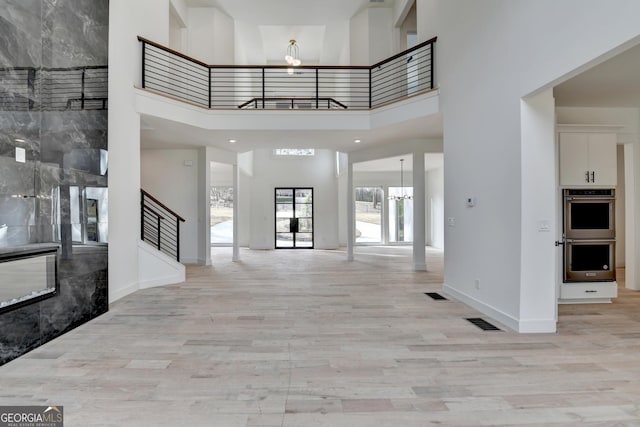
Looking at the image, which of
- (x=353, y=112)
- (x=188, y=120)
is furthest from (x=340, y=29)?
(x=188, y=120)

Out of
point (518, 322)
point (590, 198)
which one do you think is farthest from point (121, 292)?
point (590, 198)

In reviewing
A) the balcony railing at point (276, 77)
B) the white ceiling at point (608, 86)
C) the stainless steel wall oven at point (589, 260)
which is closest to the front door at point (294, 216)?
the balcony railing at point (276, 77)

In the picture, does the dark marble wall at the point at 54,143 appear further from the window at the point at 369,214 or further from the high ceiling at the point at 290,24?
the window at the point at 369,214

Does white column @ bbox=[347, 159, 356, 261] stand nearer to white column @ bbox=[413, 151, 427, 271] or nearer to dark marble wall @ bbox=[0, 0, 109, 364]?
white column @ bbox=[413, 151, 427, 271]

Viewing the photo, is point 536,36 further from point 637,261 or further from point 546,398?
point 637,261

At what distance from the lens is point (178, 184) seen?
25.8 feet

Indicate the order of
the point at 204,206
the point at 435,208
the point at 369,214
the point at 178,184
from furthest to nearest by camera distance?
the point at 369,214
the point at 435,208
the point at 178,184
the point at 204,206

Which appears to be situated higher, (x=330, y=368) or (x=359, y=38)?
(x=359, y=38)

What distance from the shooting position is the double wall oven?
407 centimetres

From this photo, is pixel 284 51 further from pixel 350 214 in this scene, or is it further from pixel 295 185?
pixel 350 214

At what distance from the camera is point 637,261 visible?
498cm

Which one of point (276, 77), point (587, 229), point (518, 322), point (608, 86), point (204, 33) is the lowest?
point (518, 322)

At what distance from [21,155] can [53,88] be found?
853 millimetres

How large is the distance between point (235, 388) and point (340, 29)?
937 cm
